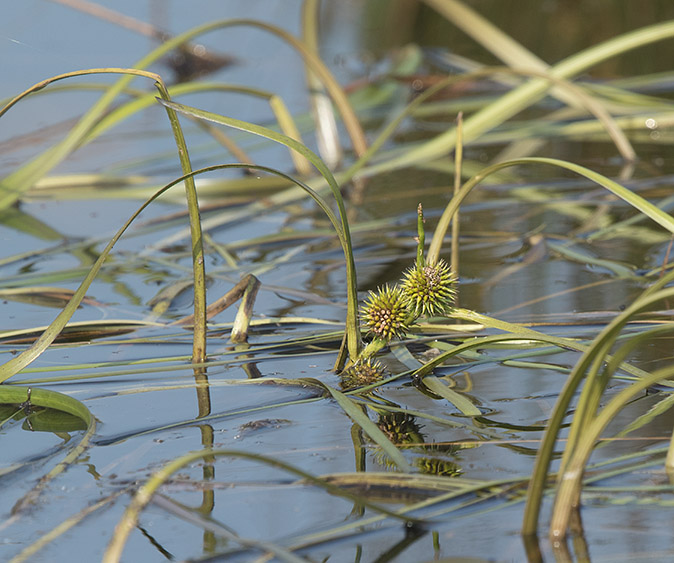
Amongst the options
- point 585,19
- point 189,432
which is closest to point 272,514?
point 189,432

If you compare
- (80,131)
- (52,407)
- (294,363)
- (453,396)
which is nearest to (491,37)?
(80,131)

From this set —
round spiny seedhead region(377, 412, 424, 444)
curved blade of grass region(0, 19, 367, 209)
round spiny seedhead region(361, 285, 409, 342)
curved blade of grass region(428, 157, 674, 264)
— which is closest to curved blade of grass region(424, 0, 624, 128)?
curved blade of grass region(0, 19, 367, 209)

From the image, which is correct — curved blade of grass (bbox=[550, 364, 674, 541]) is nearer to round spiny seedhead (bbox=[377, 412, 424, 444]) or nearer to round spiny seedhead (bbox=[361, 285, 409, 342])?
round spiny seedhead (bbox=[377, 412, 424, 444])

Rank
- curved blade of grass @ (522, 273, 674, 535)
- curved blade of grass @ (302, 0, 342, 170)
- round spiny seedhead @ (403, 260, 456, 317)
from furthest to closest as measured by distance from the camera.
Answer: curved blade of grass @ (302, 0, 342, 170), round spiny seedhead @ (403, 260, 456, 317), curved blade of grass @ (522, 273, 674, 535)

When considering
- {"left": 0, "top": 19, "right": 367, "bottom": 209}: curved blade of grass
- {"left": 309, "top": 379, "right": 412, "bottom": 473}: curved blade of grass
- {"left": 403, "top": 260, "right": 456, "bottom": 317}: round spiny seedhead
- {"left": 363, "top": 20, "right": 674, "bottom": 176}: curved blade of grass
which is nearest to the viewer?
{"left": 309, "top": 379, "right": 412, "bottom": 473}: curved blade of grass

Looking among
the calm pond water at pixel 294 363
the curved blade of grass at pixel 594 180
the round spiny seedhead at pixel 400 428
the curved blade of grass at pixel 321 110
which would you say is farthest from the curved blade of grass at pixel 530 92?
the round spiny seedhead at pixel 400 428

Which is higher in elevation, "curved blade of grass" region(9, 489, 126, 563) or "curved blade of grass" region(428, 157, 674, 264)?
"curved blade of grass" region(428, 157, 674, 264)

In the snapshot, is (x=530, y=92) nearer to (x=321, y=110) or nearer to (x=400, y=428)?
(x=321, y=110)
